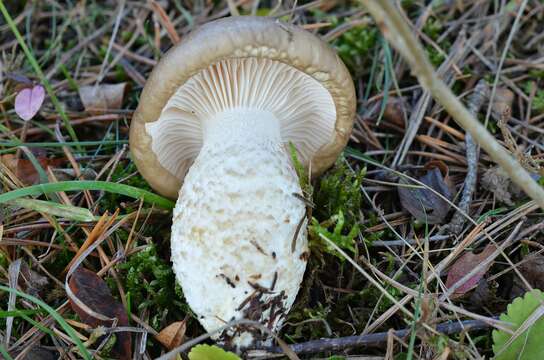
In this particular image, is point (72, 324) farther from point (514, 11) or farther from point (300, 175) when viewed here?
point (514, 11)

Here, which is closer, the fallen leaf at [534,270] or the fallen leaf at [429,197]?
the fallen leaf at [534,270]

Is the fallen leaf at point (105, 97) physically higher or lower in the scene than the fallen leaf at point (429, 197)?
higher

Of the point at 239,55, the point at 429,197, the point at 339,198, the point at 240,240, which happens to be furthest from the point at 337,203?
the point at 239,55

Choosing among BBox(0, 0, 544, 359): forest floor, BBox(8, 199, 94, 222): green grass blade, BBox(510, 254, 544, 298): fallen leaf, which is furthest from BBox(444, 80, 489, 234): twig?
BBox(8, 199, 94, 222): green grass blade

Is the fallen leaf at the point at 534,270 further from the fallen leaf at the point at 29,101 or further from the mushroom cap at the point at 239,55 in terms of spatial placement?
the fallen leaf at the point at 29,101

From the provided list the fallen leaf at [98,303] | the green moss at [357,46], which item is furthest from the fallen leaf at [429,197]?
the fallen leaf at [98,303]

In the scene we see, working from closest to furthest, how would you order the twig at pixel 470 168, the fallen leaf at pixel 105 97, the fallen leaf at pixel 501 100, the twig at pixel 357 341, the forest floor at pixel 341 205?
the twig at pixel 357 341 → the forest floor at pixel 341 205 → the twig at pixel 470 168 → the fallen leaf at pixel 501 100 → the fallen leaf at pixel 105 97

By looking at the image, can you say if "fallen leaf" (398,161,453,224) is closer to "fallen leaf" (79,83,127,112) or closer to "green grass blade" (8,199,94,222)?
"green grass blade" (8,199,94,222)

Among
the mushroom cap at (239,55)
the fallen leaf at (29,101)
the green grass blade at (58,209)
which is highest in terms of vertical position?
the mushroom cap at (239,55)
